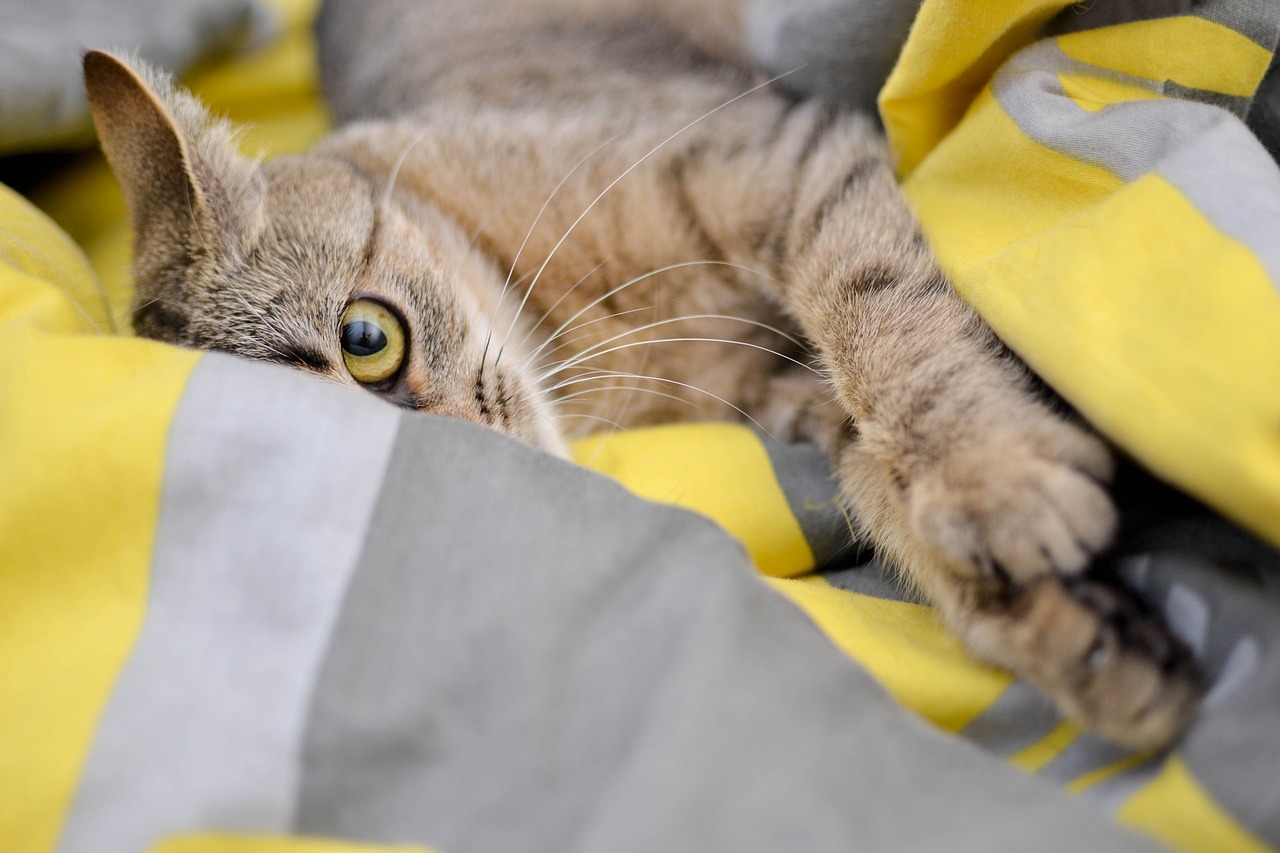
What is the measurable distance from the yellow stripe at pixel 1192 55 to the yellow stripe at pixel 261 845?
991mm

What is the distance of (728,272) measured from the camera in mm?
1194

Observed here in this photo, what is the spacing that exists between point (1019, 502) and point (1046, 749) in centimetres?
20

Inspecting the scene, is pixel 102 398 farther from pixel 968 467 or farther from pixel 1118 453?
pixel 1118 453

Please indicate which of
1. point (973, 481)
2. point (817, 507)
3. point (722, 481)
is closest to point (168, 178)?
point (722, 481)

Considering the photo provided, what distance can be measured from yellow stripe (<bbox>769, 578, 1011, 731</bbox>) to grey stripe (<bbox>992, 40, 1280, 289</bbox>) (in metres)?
0.38

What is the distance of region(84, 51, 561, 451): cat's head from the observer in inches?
38.1

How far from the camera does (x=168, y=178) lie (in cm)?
102

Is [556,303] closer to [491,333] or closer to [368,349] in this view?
[491,333]

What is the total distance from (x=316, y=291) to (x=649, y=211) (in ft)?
1.56

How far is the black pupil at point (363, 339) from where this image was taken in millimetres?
968

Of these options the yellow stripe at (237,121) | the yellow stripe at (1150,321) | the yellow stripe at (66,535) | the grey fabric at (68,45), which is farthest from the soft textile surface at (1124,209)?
the grey fabric at (68,45)

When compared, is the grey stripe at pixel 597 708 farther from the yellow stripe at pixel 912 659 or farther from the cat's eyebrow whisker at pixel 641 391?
the cat's eyebrow whisker at pixel 641 391

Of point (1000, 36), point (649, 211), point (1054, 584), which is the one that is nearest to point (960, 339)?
point (1054, 584)

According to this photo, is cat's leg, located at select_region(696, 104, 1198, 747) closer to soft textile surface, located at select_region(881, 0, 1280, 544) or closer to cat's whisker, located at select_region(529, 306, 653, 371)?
soft textile surface, located at select_region(881, 0, 1280, 544)
